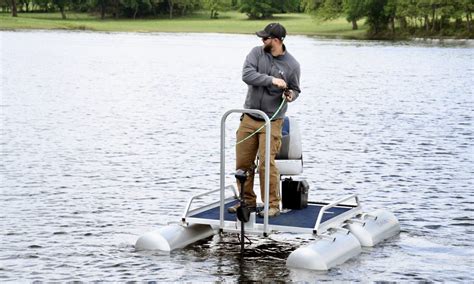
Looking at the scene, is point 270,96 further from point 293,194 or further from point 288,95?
point 293,194

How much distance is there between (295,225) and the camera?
13164mm

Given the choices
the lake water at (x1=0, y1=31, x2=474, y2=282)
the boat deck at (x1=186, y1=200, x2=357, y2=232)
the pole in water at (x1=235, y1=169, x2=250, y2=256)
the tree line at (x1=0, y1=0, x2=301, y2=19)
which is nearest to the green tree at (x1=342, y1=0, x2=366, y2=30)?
the tree line at (x1=0, y1=0, x2=301, y2=19)

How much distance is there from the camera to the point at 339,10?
162 metres

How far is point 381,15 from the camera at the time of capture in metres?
150

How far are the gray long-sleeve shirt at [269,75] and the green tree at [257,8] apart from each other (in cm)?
17350

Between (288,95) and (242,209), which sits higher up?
(288,95)

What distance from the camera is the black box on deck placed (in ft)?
46.4

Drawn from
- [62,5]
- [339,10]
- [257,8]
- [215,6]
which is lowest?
[257,8]

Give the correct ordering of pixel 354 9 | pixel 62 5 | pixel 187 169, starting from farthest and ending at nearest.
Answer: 1. pixel 62 5
2. pixel 354 9
3. pixel 187 169

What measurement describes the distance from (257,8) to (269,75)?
174m

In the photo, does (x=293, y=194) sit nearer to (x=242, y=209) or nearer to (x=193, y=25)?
(x=242, y=209)

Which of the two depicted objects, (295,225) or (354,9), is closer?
(295,225)

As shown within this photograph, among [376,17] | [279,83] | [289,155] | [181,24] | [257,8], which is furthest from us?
[257,8]

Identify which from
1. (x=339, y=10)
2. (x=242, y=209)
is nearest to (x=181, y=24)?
(x=339, y=10)
